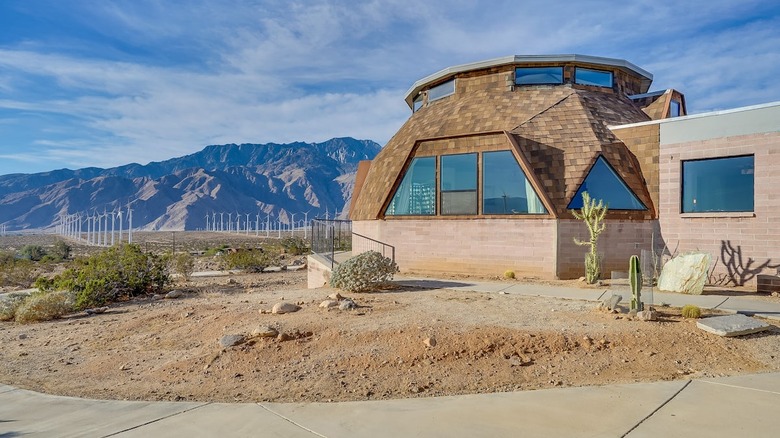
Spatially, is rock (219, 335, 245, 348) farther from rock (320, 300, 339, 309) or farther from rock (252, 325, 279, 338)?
rock (320, 300, 339, 309)

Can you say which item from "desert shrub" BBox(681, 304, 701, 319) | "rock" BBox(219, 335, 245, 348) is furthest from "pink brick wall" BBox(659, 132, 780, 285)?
"rock" BBox(219, 335, 245, 348)

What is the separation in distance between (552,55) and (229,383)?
18114 millimetres

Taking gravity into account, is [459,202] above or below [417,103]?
below

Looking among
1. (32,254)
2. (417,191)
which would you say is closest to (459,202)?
(417,191)

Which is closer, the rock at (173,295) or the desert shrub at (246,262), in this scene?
the rock at (173,295)

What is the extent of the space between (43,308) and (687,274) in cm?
1721

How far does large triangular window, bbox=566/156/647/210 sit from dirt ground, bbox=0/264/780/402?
592 centimetres

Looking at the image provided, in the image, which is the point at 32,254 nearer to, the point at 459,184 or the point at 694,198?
the point at 459,184

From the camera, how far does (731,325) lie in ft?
27.9

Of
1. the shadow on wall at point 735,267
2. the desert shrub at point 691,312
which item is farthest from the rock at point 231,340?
the shadow on wall at point 735,267

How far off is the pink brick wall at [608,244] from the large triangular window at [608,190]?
0.56 meters

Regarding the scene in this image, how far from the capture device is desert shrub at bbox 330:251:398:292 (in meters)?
13.6

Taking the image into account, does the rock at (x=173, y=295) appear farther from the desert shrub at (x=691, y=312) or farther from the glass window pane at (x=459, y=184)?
the desert shrub at (x=691, y=312)

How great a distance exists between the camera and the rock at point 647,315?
9.21 meters
